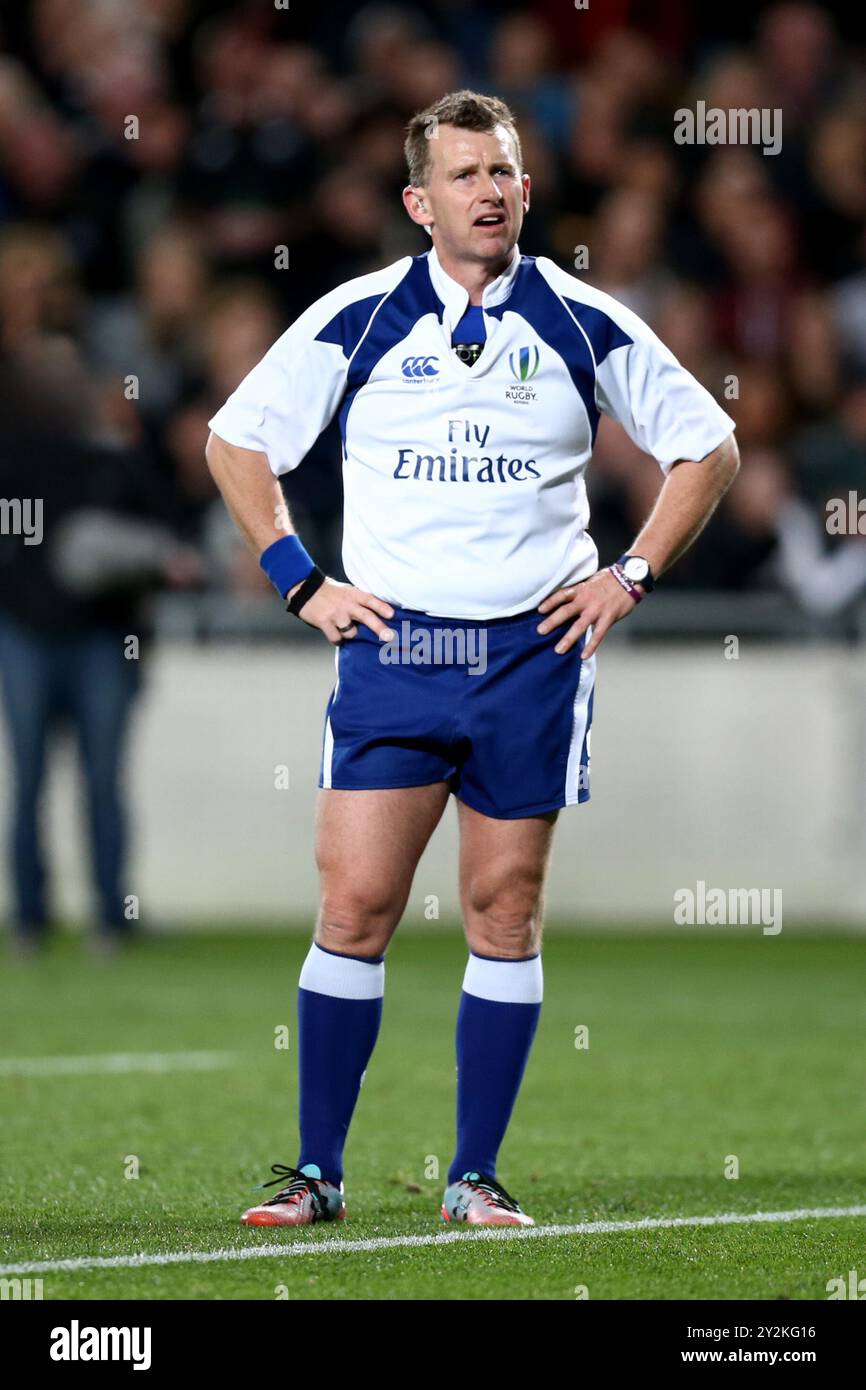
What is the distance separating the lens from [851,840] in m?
11.7

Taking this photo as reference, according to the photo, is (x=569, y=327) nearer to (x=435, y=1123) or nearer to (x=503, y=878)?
(x=503, y=878)

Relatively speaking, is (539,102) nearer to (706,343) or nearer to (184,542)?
(706,343)

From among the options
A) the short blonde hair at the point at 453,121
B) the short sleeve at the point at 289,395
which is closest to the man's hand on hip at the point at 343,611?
the short sleeve at the point at 289,395

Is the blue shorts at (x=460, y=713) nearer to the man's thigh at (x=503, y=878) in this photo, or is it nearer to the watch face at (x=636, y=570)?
the man's thigh at (x=503, y=878)

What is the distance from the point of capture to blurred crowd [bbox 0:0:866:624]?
11453 mm

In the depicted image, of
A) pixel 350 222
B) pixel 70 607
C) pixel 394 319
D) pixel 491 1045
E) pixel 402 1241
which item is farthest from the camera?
pixel 350 222

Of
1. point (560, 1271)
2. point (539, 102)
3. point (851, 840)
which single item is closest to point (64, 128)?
point (539, 102)

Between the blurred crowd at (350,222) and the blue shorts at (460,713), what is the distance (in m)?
5.81

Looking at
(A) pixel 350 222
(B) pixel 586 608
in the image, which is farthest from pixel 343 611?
(A) pixel 350 222

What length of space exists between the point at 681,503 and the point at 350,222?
8208mm

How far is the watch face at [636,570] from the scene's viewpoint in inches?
196

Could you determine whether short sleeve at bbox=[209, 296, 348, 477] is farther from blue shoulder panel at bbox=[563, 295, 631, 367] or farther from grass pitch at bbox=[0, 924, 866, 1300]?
grass pitch at bbox=[0, 924, 866, 1300]

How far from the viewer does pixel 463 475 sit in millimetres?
4898
